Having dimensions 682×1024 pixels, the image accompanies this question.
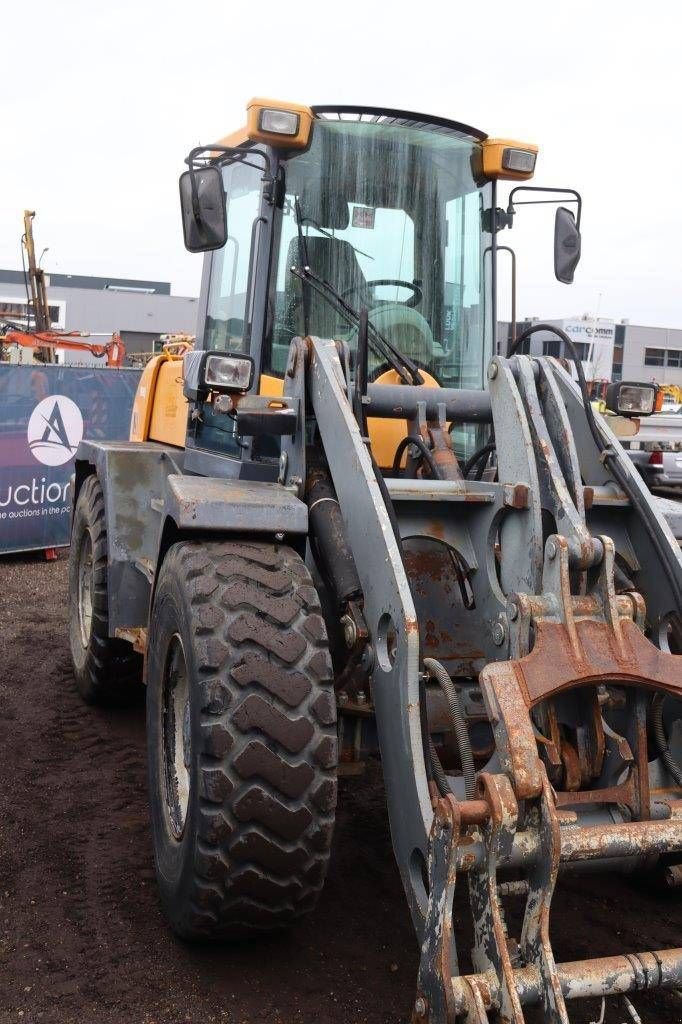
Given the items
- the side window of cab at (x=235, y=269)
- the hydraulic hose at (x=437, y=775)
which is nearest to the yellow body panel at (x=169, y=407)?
the side window of cab at (x=235, y=269)

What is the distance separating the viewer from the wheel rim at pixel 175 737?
134 inches

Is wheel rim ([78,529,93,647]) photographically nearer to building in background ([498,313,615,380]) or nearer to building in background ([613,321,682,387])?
building in background ([498,313,615,380])

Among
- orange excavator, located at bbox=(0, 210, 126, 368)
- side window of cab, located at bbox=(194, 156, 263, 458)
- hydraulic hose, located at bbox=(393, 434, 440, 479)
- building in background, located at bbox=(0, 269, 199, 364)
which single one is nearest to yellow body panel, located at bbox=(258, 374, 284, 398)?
side window of cab, located at bbox=(194, 156, 263, 458)

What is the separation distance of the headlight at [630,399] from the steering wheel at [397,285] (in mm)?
955

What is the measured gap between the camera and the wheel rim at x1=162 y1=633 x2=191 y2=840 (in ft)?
11.2

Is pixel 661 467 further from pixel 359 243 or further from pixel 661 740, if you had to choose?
pixel 661 740

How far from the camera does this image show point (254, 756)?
2.83 meters

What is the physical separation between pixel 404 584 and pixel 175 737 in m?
1.19

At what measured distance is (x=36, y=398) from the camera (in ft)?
32.6

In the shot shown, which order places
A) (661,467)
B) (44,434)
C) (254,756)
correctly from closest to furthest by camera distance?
(254,756) < (44,434) < (661,467)

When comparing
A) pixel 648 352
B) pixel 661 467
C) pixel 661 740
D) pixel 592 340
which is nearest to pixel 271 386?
pixel 661 740

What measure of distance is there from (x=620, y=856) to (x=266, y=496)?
1567 millimetres

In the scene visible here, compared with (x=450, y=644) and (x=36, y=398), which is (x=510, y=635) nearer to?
(x=450, y=644)

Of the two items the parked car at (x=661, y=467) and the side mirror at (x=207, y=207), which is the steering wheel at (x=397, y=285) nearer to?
the side mirror at (x=207, y=207)
